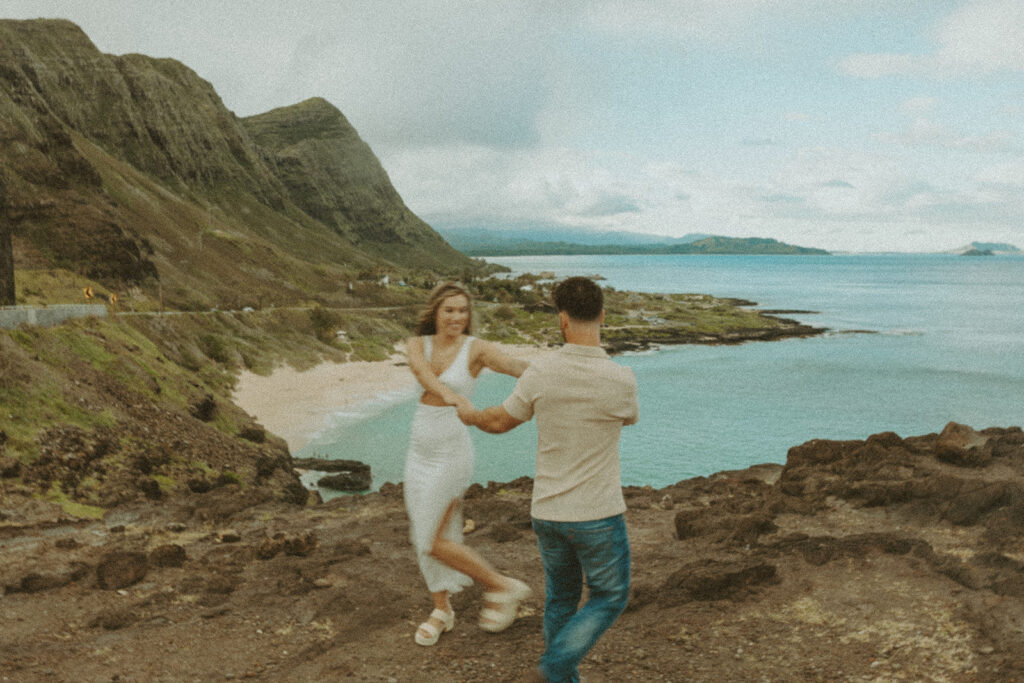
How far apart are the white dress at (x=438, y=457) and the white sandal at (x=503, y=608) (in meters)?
0.76

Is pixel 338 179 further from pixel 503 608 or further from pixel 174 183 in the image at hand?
pixel 503 608

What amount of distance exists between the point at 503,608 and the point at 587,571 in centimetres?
176

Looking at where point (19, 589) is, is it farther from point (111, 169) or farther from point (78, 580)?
point (111, 169)

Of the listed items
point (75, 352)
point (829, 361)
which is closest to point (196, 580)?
point (75, 352)

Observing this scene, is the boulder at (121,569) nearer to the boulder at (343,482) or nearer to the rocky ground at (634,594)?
the rocky ground at (634,594)

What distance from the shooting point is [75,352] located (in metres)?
15.6

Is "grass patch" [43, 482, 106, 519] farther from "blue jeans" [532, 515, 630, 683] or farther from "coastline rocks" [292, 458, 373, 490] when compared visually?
"coastline rocks" [292, 458, 373, 490]

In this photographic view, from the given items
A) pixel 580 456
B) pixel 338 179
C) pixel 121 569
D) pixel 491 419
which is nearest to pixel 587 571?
pixel 580 456

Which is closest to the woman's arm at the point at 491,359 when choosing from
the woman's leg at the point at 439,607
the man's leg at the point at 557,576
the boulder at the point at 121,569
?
the man's leg at the point at 557,576

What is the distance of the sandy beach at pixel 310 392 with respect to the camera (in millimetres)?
28094

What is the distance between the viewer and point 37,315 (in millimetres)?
15477

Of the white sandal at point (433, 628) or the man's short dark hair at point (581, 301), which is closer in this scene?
the man's short dark hair at point (581, 301)

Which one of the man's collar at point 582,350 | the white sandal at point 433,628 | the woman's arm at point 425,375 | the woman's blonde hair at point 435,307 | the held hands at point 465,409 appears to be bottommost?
the white sandal at point 433,628

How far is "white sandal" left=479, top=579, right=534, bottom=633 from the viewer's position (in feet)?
15.5
